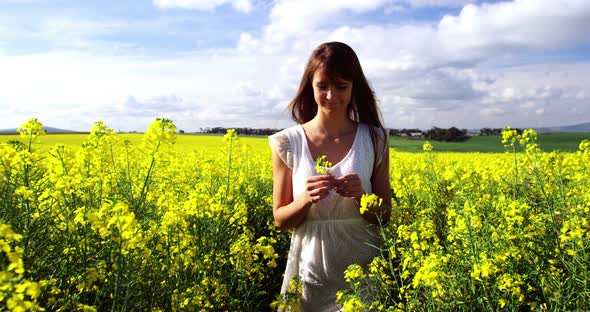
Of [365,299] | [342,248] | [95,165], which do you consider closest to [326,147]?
[342,248]

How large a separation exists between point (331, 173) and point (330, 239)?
0.36 m

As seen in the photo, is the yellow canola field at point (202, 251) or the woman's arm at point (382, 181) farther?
the woman's arm at point (382, 181)

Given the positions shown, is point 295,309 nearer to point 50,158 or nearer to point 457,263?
point 457,263

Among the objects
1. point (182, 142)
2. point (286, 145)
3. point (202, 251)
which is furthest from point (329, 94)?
point (182, 142)

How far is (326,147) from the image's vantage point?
2.82 m

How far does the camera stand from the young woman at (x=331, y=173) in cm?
256

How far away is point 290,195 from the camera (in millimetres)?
2840

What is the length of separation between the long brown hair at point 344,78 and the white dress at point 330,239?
236 mm

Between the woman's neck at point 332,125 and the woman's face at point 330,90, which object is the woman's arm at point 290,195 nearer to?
the woman's neck at point 332,125

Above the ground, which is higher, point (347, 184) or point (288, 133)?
point (288, 133)

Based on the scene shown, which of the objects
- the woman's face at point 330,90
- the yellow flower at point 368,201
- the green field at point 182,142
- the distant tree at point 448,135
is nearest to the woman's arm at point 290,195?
the yellow flower at point 368,201

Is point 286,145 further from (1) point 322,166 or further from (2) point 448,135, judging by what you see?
(2) point 448,135

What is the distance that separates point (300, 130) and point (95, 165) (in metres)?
1.50

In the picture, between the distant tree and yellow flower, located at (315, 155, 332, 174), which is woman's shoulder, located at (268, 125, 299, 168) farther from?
the distant tree
